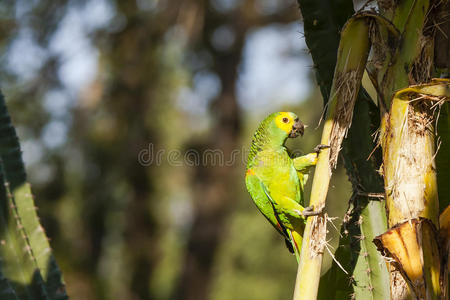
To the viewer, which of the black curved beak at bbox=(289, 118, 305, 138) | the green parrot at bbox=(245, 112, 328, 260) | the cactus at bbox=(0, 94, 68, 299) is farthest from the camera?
the black curved beak at bbox=(289, 118, 305, 138)

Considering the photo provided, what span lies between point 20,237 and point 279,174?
4.01 ft

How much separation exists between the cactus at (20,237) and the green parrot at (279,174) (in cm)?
106

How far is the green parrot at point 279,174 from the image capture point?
2.14 metres

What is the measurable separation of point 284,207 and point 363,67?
0.97 metres

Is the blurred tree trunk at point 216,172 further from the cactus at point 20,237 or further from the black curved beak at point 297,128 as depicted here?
the cactus at point 20,237

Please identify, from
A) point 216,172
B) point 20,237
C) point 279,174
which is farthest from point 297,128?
point 216,172

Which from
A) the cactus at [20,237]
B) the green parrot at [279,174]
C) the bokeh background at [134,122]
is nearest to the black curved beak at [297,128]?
the green parrot at [279,174]

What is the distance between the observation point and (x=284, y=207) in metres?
2.09

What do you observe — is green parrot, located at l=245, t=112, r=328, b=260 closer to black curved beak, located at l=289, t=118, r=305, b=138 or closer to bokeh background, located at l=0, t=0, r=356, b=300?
black curved beak, located at l=289, t=118, r=305, b=138

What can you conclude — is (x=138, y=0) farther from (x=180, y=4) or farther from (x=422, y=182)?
(x=422, y=182)

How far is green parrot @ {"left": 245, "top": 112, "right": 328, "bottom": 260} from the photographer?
214 cm

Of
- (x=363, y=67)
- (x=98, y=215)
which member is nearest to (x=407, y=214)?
(x=363, y=67)

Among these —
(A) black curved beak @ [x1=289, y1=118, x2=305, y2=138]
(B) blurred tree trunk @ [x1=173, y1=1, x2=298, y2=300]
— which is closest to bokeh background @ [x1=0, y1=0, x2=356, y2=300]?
(B) blurred tree trunk @ [x1=173, y1=1, x2=298, y2=300]

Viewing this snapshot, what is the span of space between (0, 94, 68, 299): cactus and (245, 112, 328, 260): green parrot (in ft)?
3.48
